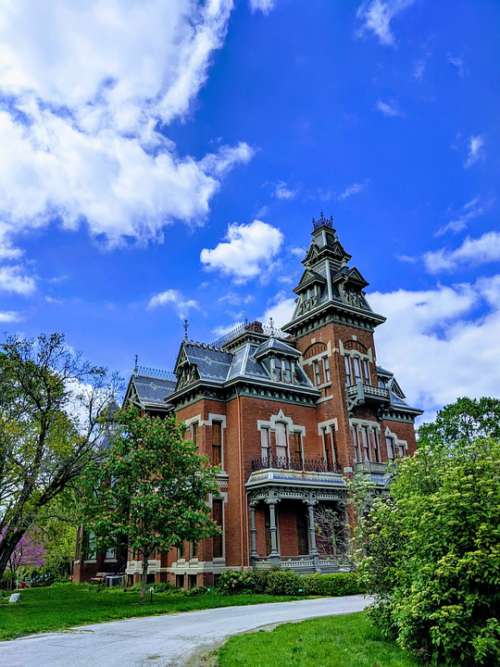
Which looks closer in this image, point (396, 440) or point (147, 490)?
point (147, 490)

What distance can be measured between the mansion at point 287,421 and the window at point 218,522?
52 millimetres

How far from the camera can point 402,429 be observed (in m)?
38.9

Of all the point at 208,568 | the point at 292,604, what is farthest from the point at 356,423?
the point at 292,604

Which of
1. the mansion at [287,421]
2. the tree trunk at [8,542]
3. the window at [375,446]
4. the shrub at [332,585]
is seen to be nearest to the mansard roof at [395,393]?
the mansion at [287,421]

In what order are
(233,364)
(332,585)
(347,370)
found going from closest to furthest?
(332,585)
(233,364)
(347,370)

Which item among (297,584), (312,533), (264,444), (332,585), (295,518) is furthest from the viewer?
(264,444)

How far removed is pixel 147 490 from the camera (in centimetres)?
2255

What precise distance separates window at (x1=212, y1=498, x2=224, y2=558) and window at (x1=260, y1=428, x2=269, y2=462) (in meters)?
3.21

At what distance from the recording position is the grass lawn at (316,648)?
9.39 metres

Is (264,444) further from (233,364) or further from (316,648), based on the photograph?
(316,648)

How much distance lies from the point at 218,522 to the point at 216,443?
4070 mm

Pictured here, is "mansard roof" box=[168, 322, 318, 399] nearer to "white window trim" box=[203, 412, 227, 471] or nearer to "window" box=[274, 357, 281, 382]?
"window" box=[274, 357, 281, 382]

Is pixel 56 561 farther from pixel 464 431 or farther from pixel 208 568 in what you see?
pixel 464 431

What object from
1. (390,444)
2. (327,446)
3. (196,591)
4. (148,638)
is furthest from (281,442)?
(148,638)
